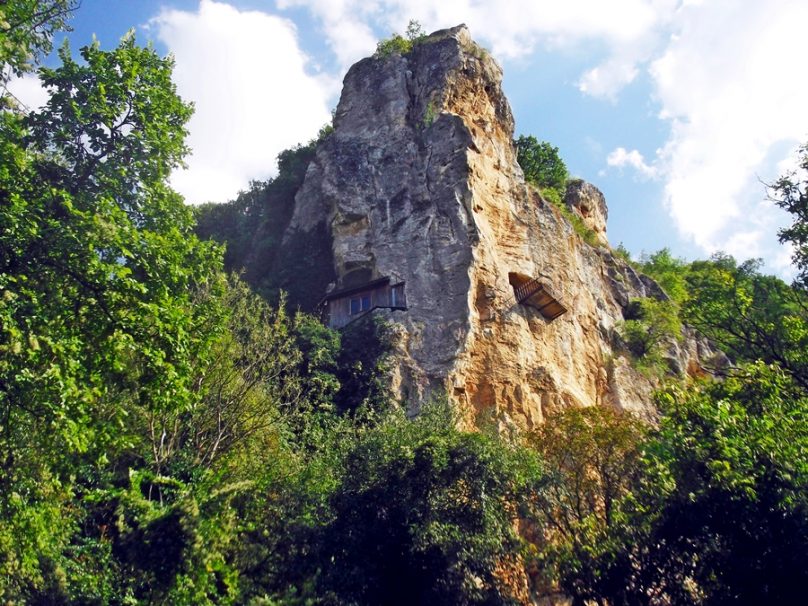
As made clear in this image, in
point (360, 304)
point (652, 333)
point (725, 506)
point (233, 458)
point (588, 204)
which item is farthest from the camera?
point (588, 204)

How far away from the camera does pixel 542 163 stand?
135 feet

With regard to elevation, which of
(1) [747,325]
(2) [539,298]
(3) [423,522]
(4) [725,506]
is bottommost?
(4) [725,506]

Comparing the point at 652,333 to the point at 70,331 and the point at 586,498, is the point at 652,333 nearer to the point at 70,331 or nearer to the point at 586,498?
the point at 586,498

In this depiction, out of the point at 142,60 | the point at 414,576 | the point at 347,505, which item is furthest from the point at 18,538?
the point at 142,60

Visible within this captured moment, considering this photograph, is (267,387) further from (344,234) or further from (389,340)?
(344,234)

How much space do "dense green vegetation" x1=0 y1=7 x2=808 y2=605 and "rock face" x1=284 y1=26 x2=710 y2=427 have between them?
199 inches

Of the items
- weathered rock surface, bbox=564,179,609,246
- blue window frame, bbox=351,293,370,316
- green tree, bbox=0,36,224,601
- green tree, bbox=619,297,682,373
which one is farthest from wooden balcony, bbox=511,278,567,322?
green tree, bbox=0,36,224,601

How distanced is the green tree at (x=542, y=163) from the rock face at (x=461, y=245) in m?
6.08

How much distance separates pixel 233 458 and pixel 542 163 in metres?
30.1

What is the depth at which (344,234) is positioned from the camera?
97.2ft

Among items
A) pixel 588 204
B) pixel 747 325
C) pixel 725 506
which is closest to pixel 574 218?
pixel 588 204

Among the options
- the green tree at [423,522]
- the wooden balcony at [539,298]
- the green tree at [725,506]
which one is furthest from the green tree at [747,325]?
the green tree at [423,522]

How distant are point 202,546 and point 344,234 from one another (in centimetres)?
1967

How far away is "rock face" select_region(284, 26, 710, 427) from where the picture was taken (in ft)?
78.4
